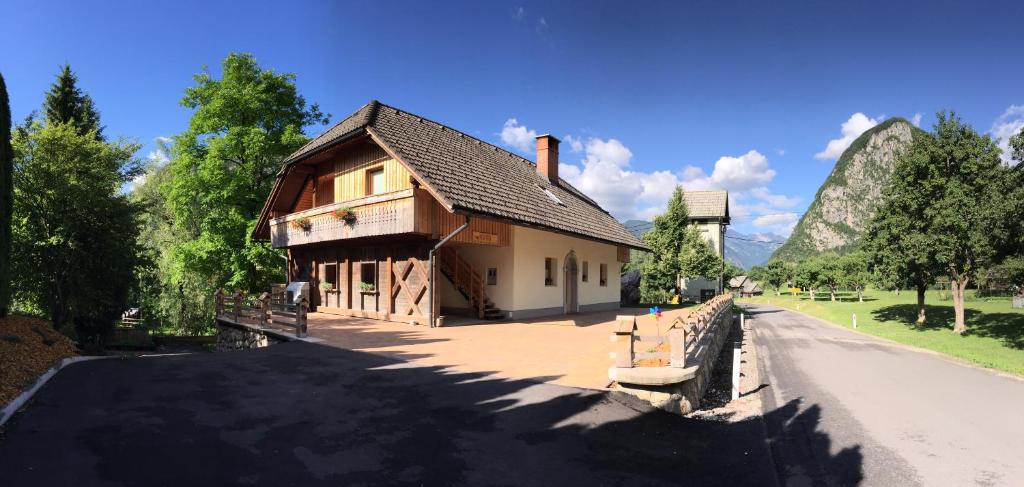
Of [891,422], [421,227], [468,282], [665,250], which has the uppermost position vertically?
[421,227]

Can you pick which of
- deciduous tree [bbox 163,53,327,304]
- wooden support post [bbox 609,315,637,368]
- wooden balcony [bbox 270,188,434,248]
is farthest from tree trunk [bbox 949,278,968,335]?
deciduous tree [bbox 163,53,327,304]

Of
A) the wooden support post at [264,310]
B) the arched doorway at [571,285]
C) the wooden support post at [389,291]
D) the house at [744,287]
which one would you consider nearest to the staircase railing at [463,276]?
the wooden support post at [389,291]

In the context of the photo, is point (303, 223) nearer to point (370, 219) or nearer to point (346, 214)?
point (346, 214)

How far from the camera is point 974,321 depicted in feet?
86.1

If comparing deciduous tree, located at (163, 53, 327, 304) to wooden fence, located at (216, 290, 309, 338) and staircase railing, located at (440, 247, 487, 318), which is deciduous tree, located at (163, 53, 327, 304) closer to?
wooden fence, located at (216, 290, 309, 338)

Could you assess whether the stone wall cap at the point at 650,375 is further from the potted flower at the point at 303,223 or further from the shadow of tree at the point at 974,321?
the shadow of tree at the point at 974,321

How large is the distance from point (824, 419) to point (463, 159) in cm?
1257

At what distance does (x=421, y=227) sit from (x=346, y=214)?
3.38 meters

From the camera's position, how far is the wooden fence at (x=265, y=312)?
1138 cm

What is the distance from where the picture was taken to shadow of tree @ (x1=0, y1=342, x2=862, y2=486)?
4.11 meters

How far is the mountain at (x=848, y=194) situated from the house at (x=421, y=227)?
145m

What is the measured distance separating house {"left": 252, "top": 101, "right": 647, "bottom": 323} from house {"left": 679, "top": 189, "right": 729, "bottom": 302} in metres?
24.1

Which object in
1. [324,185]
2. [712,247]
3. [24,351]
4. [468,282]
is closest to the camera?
[24,351]

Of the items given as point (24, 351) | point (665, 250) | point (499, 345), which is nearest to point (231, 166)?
point (24, 351)
